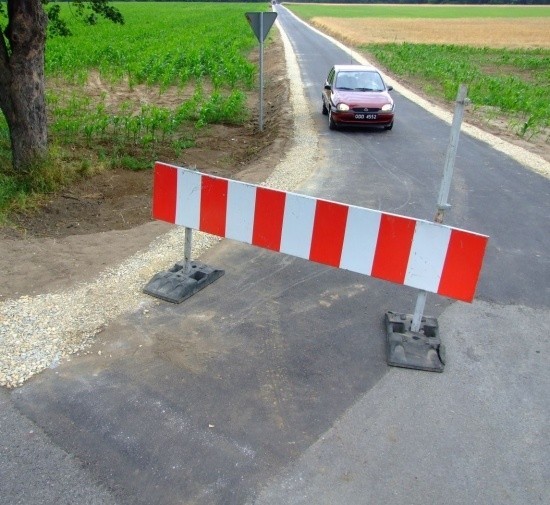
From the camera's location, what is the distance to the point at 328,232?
4.95 m

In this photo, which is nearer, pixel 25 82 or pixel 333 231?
pixel 333 231

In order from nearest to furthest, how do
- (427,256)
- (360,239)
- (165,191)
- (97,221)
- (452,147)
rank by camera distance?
(452,147) < (427,256) < (360,239) < (165,191) < (97,221)

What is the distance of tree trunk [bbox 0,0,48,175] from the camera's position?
8.41 meters

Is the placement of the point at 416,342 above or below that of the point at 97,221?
above

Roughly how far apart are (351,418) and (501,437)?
110 cm

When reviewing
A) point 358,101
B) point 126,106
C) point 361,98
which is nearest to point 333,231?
point 358,101

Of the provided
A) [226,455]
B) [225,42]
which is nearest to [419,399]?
[226,455]

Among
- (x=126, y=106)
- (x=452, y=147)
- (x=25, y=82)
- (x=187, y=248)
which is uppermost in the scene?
(x=452, y=147)

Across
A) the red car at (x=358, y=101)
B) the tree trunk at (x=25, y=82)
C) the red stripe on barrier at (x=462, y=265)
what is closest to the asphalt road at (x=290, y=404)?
the red stripe on barrier at (x=462, y=265)

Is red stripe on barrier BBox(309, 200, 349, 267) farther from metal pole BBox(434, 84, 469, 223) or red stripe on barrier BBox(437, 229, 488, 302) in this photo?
red stripe on barrier BBox(437, 229, 488, 302)

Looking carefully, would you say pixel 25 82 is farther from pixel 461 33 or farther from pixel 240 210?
pixel 461 33

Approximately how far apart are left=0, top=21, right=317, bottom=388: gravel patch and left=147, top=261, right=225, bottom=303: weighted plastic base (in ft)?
0.47

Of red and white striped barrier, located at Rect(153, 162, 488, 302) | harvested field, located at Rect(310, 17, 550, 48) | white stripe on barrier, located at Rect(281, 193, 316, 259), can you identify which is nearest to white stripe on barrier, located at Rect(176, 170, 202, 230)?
red and white striped barrier, located at Rect(153, 162, 488, 302)

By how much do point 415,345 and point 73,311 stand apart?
3.36m
